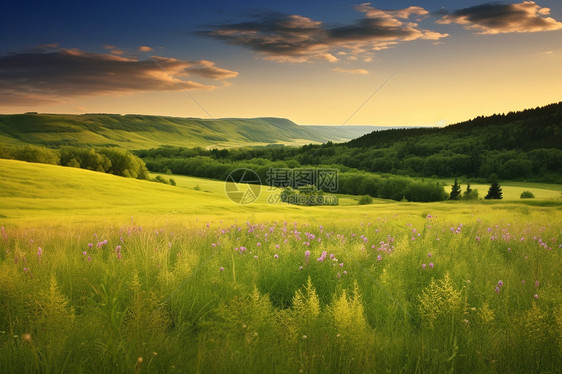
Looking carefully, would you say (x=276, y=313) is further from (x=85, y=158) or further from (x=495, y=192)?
(x=85, y=158)

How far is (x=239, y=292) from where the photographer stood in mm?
4852

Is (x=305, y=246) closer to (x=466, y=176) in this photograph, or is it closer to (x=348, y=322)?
(x=348, y=322)

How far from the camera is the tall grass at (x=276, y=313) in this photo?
10.5 ft

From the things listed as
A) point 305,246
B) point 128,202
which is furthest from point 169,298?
point 128,202

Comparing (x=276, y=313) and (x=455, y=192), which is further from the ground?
(x=276, y=313)

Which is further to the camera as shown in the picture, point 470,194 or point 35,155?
point 470,194

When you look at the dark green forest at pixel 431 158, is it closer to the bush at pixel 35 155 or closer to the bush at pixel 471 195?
the bush at pixel 471 195

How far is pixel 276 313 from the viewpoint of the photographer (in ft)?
15.3

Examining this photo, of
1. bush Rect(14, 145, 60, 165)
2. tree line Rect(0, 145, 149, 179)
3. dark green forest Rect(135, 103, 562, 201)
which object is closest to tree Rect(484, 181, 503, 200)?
dark green forest Rect(135, 103, 562, 201)

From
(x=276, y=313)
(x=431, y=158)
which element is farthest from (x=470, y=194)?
(x=276, y=313)

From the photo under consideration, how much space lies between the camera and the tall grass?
10.5ft

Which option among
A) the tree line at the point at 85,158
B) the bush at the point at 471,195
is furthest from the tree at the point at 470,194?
the tree line at the point at 85,158

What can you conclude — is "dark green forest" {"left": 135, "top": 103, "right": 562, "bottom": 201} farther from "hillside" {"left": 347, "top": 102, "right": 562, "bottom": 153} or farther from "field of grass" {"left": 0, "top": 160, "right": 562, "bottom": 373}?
"field of grass" {"left": 0, "top": 160, "right": 562, "bottom": 373}

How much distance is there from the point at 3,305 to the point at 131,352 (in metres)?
2.66
